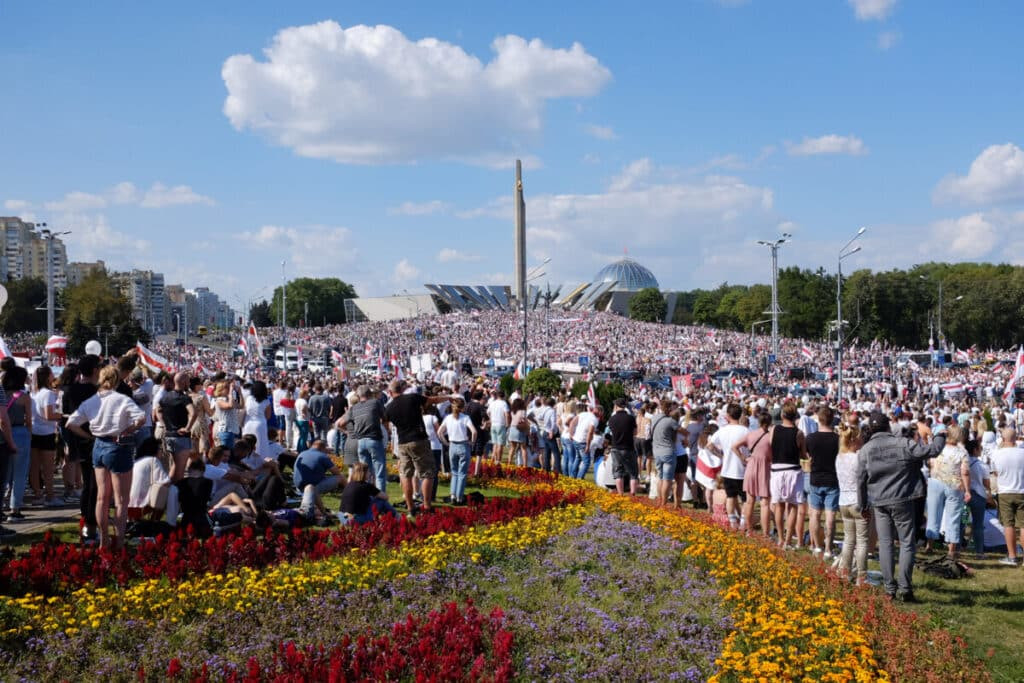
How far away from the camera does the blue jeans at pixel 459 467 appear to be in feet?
34.0

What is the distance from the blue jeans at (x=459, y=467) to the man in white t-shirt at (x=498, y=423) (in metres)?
3.82

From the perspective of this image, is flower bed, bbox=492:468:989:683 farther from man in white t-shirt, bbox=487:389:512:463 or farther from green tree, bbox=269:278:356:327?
green tree, bbox=269:278:356:327

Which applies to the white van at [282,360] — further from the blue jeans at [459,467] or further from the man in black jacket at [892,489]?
the man in black jacket at [892,489]

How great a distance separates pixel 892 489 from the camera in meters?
6.84

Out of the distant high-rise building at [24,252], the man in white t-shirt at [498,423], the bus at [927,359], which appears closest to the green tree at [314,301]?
the distant high-rise building at [24,252]

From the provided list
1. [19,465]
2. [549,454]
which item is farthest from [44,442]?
[549,454]

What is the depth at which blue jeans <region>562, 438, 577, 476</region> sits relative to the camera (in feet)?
44.3

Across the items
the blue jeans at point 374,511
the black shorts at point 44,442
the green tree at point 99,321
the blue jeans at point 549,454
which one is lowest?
the blue jeans at point 549,454

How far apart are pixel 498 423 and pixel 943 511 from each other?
7282 millimetres

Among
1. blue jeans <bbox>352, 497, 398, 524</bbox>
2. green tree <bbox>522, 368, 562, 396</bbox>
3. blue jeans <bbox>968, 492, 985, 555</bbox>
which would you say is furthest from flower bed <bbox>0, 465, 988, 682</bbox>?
green tree <bbox>522, 368, 562, 396</bbox>

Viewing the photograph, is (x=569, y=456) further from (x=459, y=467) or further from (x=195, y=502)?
(x=195, y=502)

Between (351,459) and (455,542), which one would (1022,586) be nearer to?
(455,542)

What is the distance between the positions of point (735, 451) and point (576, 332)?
213 feet

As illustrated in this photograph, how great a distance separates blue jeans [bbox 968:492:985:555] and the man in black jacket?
8.08ft
